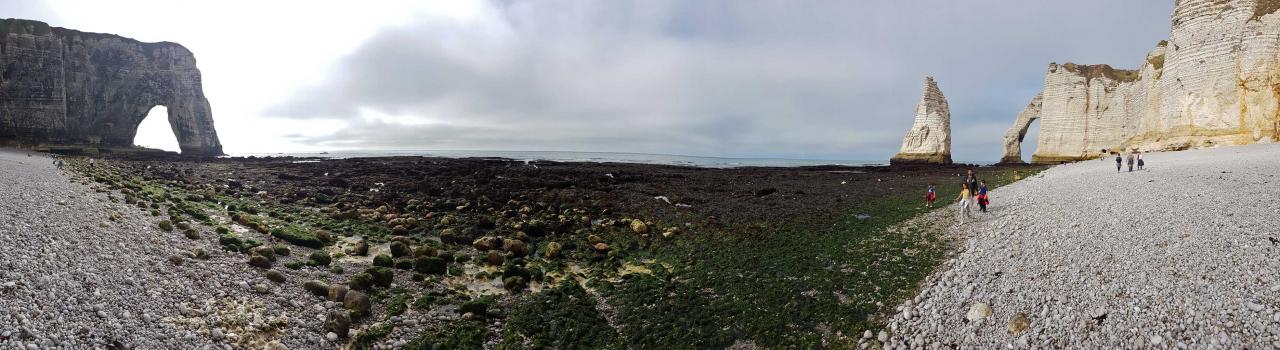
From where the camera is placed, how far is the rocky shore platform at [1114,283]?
5348 mm

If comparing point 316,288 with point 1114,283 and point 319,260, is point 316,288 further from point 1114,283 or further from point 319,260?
point 1114,283

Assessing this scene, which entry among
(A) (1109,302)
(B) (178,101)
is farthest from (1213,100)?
(B) (178,101)

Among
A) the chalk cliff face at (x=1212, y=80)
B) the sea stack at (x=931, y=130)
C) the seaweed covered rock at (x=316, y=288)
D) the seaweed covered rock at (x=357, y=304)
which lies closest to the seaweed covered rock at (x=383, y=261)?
the seaweed covered rock at (x=316, y=288)

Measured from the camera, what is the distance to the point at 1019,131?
203 ft

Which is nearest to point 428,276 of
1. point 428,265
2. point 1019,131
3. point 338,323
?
point 428,265

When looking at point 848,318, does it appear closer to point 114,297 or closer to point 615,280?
point 615,280

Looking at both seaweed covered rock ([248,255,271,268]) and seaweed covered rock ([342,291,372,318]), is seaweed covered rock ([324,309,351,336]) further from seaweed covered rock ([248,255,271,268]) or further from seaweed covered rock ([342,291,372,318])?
seaweed covered rock ([248,255,271,268])

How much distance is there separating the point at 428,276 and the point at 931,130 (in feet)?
211

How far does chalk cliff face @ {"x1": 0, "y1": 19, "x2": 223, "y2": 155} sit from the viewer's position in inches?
1905

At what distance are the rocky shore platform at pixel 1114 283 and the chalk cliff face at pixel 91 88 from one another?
7705 centimetres

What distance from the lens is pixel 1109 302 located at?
19.9ft

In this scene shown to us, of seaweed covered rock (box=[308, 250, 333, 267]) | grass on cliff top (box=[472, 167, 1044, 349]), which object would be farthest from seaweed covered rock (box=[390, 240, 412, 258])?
grass on cliff top (box=[472, 167, 1044, 349])

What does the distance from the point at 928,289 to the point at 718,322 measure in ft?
11.3

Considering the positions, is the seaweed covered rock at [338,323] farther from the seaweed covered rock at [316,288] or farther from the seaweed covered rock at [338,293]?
the seaweed covered rock at [316,288]
